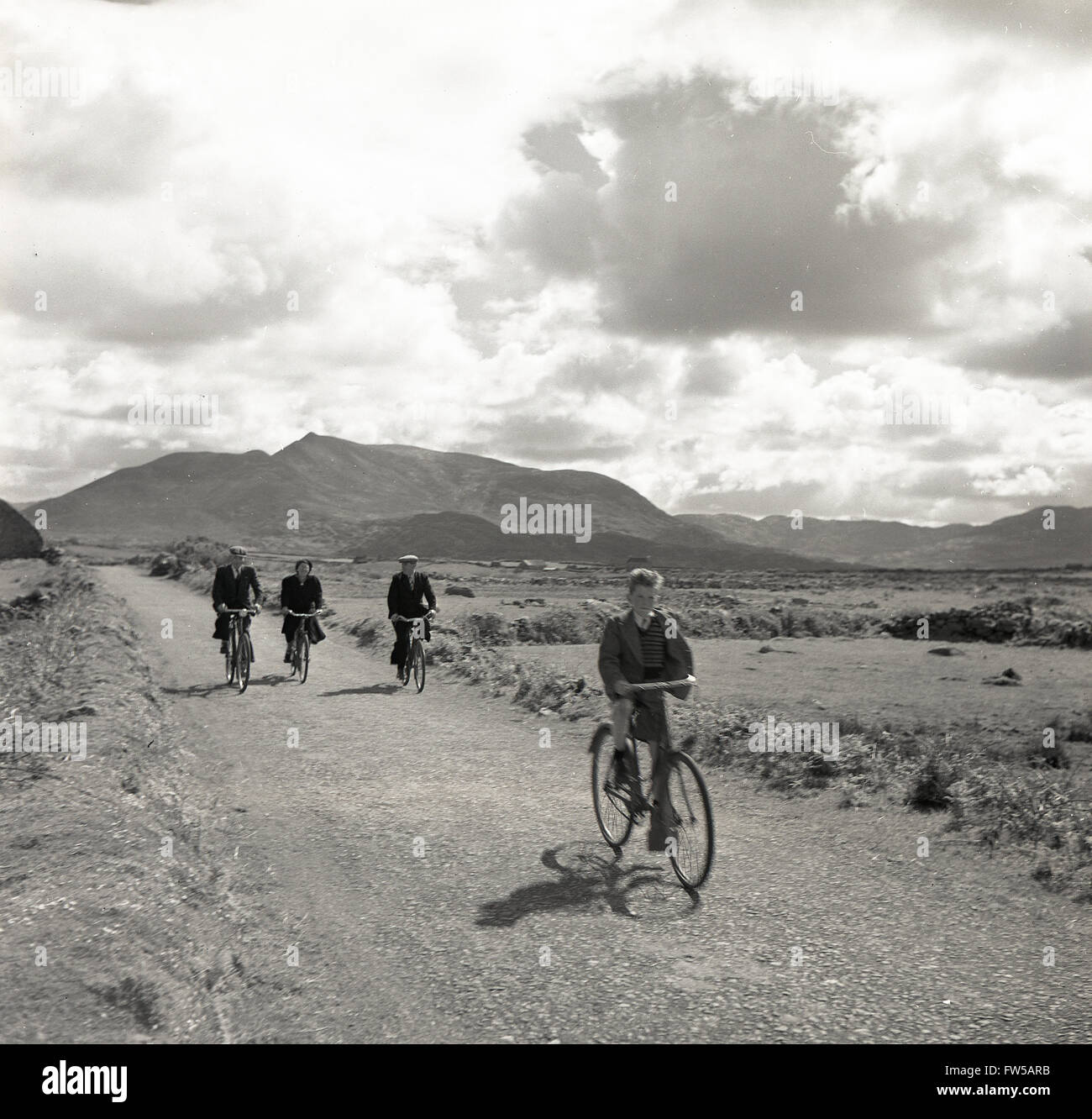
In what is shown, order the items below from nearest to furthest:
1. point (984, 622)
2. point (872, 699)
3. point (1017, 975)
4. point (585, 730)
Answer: point (1017, 975) < point (585, 730) < point (872, 699) < point (984, 622)

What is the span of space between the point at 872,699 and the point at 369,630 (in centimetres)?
1174

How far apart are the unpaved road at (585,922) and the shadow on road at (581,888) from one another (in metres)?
0.02

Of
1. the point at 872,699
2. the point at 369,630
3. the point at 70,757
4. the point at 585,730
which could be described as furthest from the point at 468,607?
the point at 70,757

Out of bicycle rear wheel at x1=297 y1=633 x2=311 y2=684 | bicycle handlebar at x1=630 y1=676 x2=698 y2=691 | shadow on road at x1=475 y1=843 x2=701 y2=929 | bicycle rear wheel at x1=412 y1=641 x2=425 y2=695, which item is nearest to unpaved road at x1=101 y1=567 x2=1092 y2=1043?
shadow on road at x1=475 y1=843 x2=701 y2=929

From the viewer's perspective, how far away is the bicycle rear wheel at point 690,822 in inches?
254

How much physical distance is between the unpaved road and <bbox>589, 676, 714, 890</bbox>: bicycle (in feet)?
0.68

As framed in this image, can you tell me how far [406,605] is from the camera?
53.7 ft

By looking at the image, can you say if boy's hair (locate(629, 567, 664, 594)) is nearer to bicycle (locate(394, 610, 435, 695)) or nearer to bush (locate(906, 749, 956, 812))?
bush (locate(906, 749, 956, 812))

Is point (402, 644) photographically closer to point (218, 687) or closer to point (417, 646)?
point (417, 646)

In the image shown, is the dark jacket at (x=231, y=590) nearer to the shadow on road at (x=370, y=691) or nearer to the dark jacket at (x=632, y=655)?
the shadow on road at (x=370, y=691)

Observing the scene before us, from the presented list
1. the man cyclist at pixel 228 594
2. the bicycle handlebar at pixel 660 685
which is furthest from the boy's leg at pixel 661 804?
the man cyclist at pixel 228 594

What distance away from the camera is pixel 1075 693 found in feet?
71.4

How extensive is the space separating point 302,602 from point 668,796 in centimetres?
1125
